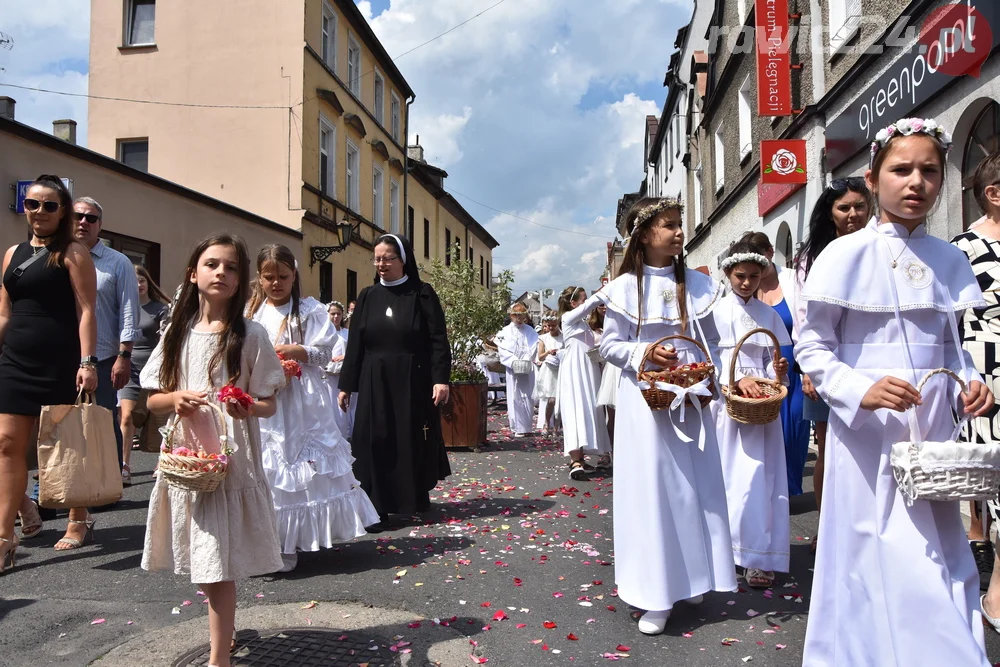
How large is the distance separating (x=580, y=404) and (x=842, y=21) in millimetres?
7411

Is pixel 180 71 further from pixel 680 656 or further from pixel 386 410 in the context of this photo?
pixel 680 656

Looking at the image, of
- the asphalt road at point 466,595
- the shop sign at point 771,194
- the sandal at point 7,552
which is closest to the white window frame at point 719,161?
the shop sign at point 771,194

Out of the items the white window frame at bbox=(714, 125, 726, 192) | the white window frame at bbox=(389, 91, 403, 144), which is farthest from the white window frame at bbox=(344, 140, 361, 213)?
the white window frame at bbox=(714, 125, 726, 192)

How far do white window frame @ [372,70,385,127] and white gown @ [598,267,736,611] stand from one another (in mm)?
24687

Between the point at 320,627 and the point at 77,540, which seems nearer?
the point at 320,627

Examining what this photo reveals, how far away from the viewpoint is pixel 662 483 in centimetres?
375

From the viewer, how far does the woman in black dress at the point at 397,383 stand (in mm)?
5809

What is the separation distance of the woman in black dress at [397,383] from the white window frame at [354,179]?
61.7 feet

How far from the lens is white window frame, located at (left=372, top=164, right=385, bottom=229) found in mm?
27234

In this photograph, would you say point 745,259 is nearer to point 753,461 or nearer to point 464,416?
point 753,461

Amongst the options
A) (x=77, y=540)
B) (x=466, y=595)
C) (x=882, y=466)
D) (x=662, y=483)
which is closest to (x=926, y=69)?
(x=662, y=483)

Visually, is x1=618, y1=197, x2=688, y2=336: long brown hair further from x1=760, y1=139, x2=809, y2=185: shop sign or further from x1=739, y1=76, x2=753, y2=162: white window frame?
x1=739, y1=76, x2=753, y2=162: white window frame

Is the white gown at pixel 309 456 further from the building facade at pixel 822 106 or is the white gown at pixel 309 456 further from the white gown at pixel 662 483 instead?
the building facade at pixel 822 106

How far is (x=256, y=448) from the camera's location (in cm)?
323
